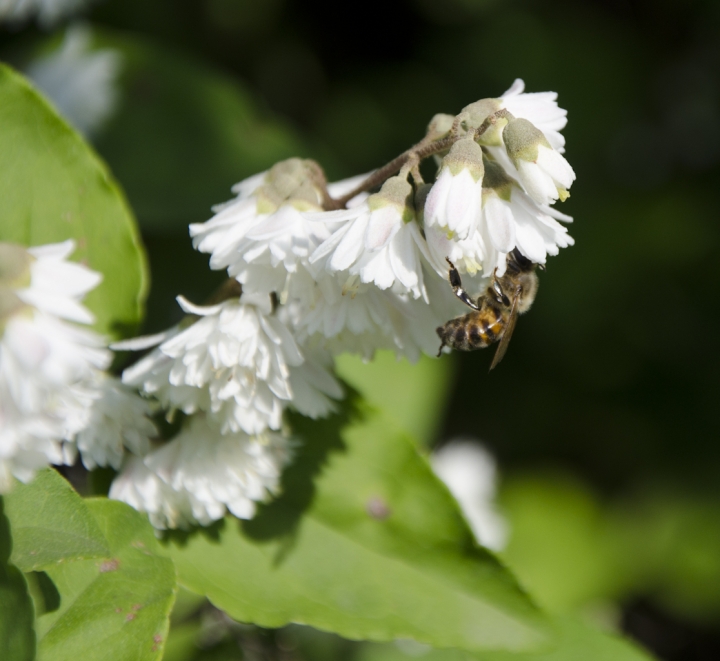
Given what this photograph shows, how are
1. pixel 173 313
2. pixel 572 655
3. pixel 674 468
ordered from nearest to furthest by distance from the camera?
pixel 572 655
pixel 173 313
pixel 674 468

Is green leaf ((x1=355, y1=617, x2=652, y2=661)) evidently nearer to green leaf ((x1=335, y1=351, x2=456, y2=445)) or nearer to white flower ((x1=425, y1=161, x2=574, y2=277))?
green leaf ((x1=335, y1=351, x2=456, y2=445))

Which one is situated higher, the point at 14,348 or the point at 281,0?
the point at 281,0

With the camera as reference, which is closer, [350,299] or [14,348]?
[14,348]

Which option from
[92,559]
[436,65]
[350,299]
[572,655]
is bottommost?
[572,655]

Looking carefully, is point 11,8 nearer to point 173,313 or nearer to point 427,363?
point 173,313

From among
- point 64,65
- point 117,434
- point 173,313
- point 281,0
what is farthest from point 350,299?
point 281,0

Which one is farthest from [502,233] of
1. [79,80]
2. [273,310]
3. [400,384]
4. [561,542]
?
[561,542]

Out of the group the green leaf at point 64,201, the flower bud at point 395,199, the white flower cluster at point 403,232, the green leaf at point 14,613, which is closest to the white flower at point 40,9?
the green leaf at point 64,201

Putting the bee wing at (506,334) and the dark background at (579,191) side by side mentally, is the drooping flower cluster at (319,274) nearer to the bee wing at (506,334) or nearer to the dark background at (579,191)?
the bee wing at (506,334)

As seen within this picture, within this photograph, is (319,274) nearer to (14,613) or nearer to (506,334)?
(506,334)
